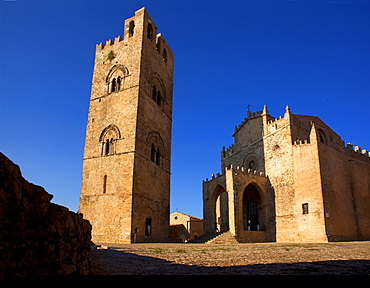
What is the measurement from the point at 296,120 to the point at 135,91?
47.5 ft

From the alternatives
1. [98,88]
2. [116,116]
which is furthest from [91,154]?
[98,88]

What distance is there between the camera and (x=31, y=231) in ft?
10.6

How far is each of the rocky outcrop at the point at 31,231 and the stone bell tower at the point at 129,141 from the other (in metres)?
14.7

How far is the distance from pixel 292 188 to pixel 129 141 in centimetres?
1325

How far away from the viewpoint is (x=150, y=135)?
22281 mm

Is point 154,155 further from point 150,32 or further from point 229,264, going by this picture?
point 229,264

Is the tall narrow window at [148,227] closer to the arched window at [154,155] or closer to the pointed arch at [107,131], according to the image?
the arched window at [154,155]

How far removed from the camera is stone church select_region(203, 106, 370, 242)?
22.1 metres

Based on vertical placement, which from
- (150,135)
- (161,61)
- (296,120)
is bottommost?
(150,135)

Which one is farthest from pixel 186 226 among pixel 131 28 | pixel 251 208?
pixel 131 28

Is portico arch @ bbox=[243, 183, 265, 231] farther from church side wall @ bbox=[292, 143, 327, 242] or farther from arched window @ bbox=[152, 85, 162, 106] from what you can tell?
arched window @ bbox=[152, 85, 162, 106]

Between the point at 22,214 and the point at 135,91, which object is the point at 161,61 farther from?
the point at 22,214

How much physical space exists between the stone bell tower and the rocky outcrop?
48.1 feet

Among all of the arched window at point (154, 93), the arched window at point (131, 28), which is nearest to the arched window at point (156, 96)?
the arched window at point (154, 93)
